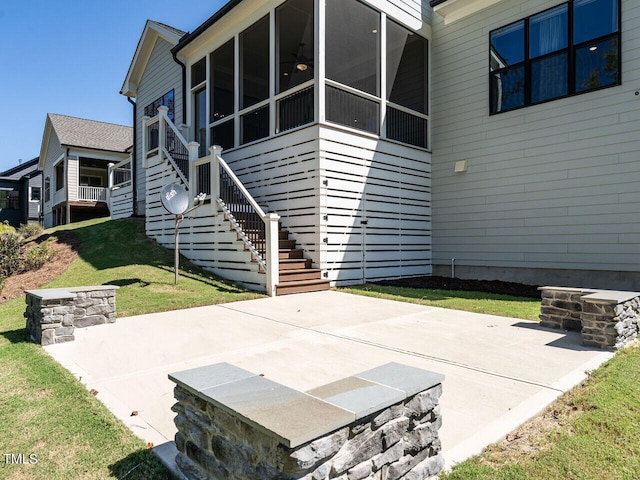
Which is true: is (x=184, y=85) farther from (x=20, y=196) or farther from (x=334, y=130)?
(x=20, y=196)

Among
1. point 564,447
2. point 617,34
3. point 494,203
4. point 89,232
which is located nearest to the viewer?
point 564,447

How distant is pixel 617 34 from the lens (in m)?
7.53

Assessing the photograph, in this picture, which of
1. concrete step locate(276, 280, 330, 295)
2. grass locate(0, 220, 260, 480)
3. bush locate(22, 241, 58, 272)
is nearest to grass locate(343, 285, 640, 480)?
grass locate(0, 220, 260, 480)

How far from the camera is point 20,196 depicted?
29422 mm

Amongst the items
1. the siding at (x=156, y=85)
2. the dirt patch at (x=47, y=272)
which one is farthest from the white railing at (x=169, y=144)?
the dirt patch at (x=47, y=272)

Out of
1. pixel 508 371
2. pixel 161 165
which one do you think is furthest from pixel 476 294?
pixel 161 165

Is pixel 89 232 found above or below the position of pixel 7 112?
below

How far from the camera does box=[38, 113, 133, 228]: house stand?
21.1m

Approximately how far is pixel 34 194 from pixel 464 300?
31196 millimetres

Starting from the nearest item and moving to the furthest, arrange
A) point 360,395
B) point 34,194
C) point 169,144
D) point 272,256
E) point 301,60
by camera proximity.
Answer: point 360,395
point 272,256
point 301,60
point 169,144
point 34,194

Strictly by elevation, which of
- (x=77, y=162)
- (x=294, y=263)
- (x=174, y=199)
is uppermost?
(x=77, y=162)

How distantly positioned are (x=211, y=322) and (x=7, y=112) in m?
27.2

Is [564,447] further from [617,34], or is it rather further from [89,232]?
[89,232]

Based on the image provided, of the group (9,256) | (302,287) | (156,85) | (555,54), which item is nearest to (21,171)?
(156,85)
